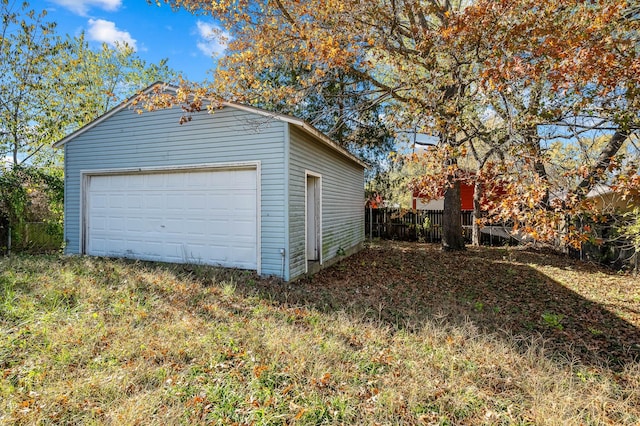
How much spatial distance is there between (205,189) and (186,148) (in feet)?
3.11

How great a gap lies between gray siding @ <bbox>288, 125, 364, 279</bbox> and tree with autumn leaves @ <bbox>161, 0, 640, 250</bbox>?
5.01ft

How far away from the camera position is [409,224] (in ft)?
48.1

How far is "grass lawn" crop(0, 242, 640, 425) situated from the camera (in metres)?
2.47

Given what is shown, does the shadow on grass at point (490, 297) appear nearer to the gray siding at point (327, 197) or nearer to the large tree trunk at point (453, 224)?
the gray siding at point (327, 197)

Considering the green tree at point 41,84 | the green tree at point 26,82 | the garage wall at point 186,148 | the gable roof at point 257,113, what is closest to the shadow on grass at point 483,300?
the garage wall at point 186,148

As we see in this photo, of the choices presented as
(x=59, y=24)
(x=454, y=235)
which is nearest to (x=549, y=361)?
(x=454, y=235)

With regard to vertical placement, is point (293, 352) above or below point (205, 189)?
below

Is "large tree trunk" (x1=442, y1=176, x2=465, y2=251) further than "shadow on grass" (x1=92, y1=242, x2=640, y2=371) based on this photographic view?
Yes

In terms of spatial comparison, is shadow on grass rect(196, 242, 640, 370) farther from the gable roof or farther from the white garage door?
the gable roof

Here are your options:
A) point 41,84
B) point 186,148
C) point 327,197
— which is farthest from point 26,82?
point 327,197

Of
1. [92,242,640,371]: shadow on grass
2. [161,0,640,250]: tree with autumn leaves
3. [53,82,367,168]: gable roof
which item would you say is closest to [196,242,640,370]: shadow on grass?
[92,242,640,371]: shadow on grass

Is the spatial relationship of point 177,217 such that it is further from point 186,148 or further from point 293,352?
point 293,352

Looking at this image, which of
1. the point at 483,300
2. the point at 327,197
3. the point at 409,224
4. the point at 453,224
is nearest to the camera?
the point at 483,300

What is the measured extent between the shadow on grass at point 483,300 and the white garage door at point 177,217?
0.97 m
